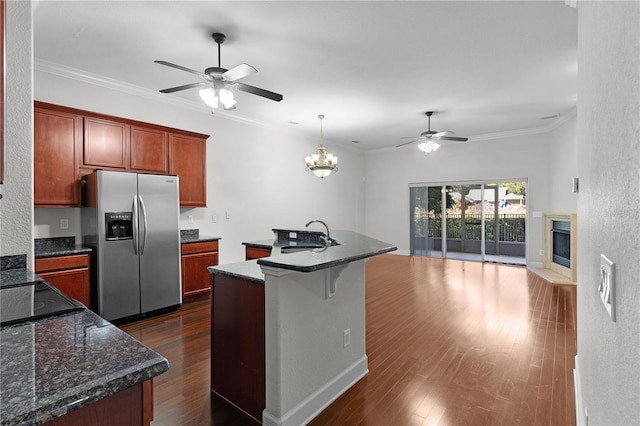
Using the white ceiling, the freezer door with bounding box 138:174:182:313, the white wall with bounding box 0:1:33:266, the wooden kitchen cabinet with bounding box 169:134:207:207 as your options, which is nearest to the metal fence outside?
the white ceiling

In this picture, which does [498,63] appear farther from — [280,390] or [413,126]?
[280,390]

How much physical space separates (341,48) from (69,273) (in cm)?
377

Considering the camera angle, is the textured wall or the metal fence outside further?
the metal fence outside

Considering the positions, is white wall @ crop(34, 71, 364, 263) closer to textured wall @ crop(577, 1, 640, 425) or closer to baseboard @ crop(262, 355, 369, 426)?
baseboard @ crop(262, 355, 369, 426)

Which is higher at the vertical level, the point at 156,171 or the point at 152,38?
the point at 152,38

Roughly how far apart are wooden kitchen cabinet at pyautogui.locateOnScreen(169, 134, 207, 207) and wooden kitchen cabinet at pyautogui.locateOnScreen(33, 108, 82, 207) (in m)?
1.10

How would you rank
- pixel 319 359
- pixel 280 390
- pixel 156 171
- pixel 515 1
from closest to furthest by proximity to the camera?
pixel 280 390 → pixel 319 359 → pixel 515 1 → pixel 156 171

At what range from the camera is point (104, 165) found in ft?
12.9

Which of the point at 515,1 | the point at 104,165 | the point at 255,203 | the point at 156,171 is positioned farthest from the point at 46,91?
the point at 515,1

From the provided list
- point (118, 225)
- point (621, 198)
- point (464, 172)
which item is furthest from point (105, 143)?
point (464, 172)

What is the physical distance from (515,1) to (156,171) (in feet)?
14.3

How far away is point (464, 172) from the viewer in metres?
7.86

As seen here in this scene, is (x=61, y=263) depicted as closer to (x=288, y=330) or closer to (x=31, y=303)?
(x=31, y=303)

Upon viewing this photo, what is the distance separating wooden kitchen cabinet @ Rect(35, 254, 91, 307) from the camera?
3.21m
